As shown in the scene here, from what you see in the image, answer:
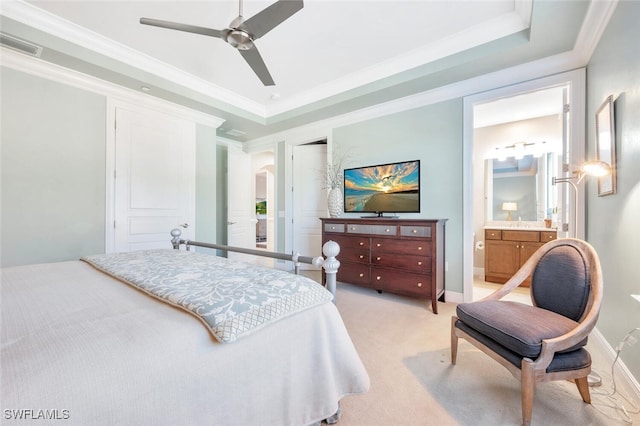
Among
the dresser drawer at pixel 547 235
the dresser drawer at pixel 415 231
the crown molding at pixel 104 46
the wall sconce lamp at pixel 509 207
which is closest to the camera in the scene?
the crown molding at pixel 104 46

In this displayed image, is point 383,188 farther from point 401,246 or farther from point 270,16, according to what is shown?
point 270,16

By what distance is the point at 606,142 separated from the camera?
1859mm

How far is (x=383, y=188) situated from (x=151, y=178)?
10.1 ft

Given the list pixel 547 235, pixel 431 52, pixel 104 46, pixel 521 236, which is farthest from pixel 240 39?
pixel 547 235

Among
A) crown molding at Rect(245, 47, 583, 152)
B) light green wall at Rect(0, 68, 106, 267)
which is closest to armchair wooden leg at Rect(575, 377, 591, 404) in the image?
crown molding at Rect(245, 47, 583, 152)

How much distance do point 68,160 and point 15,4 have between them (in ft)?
4.39

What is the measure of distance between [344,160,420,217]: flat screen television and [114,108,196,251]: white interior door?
7.67ft

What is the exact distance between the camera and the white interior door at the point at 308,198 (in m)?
4.62

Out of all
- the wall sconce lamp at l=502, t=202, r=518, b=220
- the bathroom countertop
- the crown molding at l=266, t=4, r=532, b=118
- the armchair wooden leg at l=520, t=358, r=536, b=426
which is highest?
the crown molding at l=266, t=4, r=532, b=118

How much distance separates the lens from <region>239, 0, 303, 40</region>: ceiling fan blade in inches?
63.4

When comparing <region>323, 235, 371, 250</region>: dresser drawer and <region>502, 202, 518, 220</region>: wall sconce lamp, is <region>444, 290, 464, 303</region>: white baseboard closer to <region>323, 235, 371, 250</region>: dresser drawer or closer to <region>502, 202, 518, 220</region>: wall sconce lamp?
<region>323, 235, 371, 250</region>: dresser drawer

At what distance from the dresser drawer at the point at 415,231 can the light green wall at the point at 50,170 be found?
3.45 m

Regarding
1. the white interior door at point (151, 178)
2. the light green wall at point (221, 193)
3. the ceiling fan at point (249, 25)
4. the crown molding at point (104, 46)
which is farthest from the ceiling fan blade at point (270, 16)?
the light green wall at point (221, 193)

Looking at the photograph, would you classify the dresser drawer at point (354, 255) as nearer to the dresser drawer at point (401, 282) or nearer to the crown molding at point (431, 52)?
the dresser drawer at point (401, 282)
